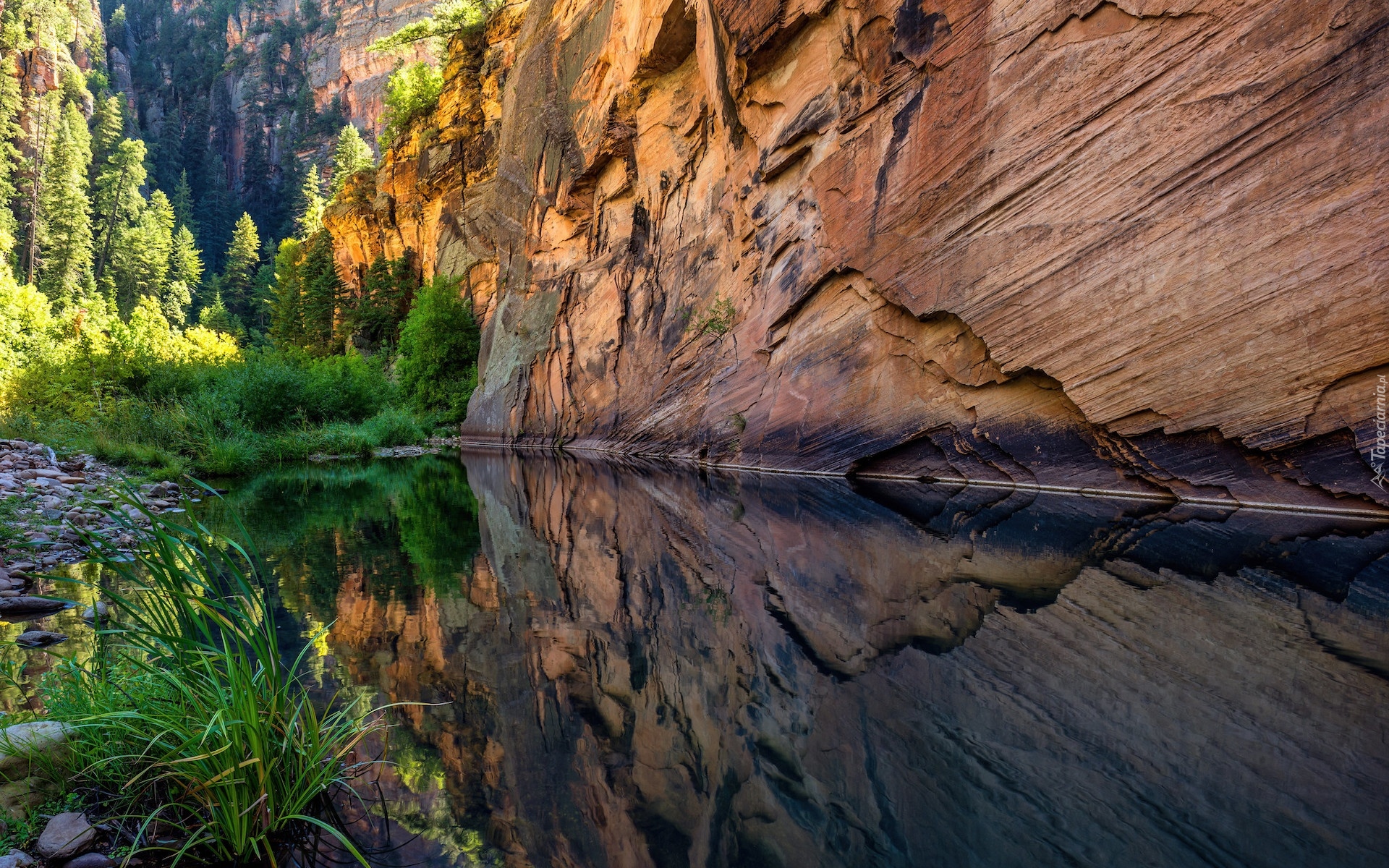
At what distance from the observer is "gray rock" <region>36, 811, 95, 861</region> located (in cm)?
210

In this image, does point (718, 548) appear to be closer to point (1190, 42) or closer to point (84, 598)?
point (84, 598)

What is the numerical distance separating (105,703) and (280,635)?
2026 millimetres

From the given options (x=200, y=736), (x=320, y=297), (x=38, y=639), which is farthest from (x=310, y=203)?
(x=200, y=736)

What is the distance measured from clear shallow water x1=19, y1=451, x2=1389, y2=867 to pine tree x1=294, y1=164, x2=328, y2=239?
63.0 m

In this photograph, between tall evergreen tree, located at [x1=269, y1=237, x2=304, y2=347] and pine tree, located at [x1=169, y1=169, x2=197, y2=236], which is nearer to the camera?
tall evergreen tree, located at [x1=269, y1=237, x2=304, y2=347]

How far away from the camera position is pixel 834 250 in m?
13.8

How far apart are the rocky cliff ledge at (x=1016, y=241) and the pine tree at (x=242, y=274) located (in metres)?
57.2

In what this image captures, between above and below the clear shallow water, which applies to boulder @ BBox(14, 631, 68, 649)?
above

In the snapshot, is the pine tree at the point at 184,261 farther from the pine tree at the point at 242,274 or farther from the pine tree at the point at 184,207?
the pine tree at the point at 184,207

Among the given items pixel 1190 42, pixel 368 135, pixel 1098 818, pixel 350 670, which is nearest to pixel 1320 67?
pixel 1190 42

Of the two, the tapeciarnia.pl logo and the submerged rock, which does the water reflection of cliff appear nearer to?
the tapeciarnia.pl logo

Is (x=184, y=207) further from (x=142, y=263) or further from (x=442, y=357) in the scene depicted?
(x=442, y=357)

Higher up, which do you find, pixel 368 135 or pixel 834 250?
pixel 368 135

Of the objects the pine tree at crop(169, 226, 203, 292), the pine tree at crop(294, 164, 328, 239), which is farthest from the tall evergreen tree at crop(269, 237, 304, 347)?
the pine tree at crop(169, 226, 203, 292)
